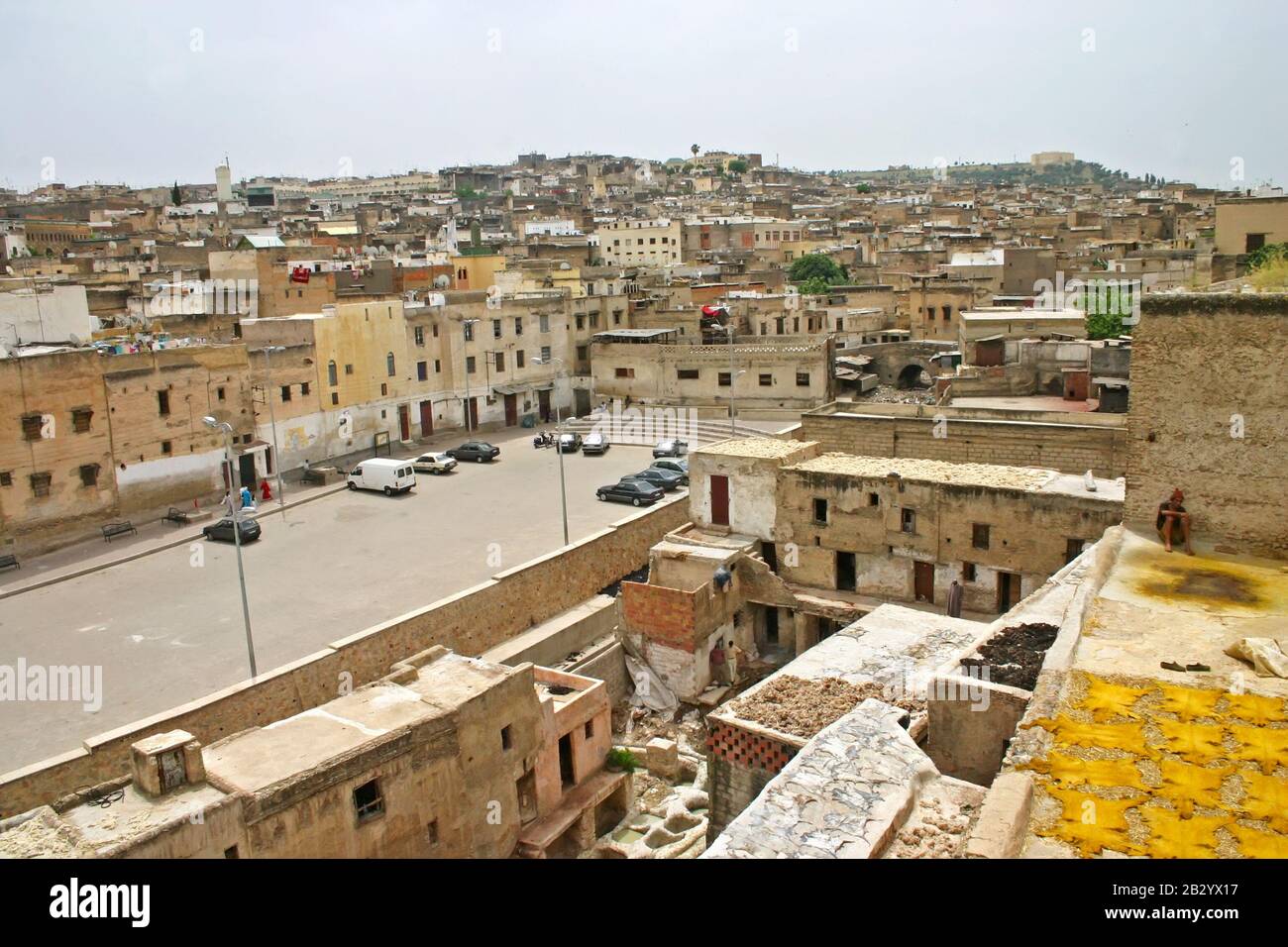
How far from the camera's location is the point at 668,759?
2008 centimetres

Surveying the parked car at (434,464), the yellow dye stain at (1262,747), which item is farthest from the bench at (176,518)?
the yellow dye stain at (1262,747)

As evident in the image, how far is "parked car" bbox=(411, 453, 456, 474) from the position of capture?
3559 cm

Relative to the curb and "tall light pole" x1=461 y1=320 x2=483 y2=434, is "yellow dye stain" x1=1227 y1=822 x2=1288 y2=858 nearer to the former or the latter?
the curb

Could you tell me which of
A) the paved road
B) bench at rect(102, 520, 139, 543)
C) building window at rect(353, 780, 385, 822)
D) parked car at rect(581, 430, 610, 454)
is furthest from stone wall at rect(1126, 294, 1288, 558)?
bench at rect(102, 520, 139, 543)

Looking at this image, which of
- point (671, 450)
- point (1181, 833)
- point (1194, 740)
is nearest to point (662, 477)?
point (671, 450)

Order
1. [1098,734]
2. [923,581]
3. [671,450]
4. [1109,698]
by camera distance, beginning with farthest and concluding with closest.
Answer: [671,450], [923,581], [1109,698], [1098,734]

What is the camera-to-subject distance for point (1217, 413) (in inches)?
544

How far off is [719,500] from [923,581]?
5.14 meters

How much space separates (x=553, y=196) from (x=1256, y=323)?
137868 millimetres

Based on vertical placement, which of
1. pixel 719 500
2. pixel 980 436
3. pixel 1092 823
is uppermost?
pixel 980 436

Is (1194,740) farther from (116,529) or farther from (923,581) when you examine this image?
(116,529)

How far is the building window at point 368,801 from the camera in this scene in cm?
1387
